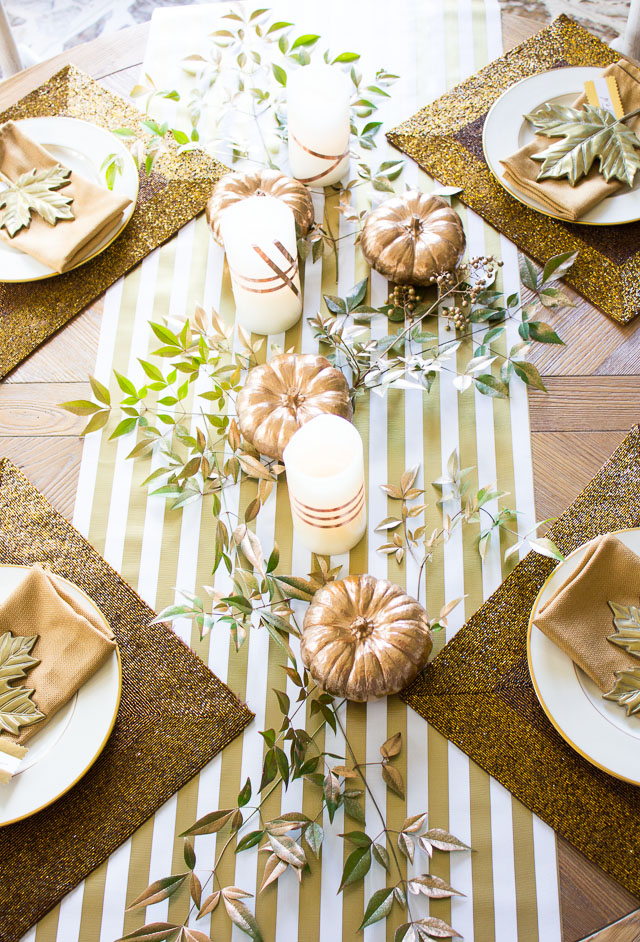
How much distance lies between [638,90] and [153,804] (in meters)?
1.13

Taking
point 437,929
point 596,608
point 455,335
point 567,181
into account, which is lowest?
point 437,929

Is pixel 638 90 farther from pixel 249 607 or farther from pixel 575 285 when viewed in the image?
pixel 249 607

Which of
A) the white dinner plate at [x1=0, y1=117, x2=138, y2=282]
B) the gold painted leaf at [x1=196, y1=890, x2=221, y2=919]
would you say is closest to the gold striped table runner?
the gold painted leaf at [x1=196, y1=890, x2=221, y2=919]

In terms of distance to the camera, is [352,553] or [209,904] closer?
[209,904]

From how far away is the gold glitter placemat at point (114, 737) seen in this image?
77 centimetres

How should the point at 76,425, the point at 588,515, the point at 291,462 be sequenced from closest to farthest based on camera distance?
the point at 291,462 → the point at 588,515 → the point at 76,425

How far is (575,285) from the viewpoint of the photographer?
1.05 metres

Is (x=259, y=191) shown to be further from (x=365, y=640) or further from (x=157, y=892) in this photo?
(x=157, y=892)

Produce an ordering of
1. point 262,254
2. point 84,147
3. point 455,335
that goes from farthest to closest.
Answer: point 84,147 → point 455,335 → point 262,254

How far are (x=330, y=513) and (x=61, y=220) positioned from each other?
1.97 feet

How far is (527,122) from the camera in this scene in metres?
1.14

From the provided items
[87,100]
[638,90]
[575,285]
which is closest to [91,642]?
[575,285]

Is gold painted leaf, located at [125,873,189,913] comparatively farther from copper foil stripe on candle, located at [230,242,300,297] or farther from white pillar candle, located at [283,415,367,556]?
copper foil stripe on candle, located at [230,242,300,297]

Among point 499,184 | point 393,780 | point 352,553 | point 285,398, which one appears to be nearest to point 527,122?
point 499,184
